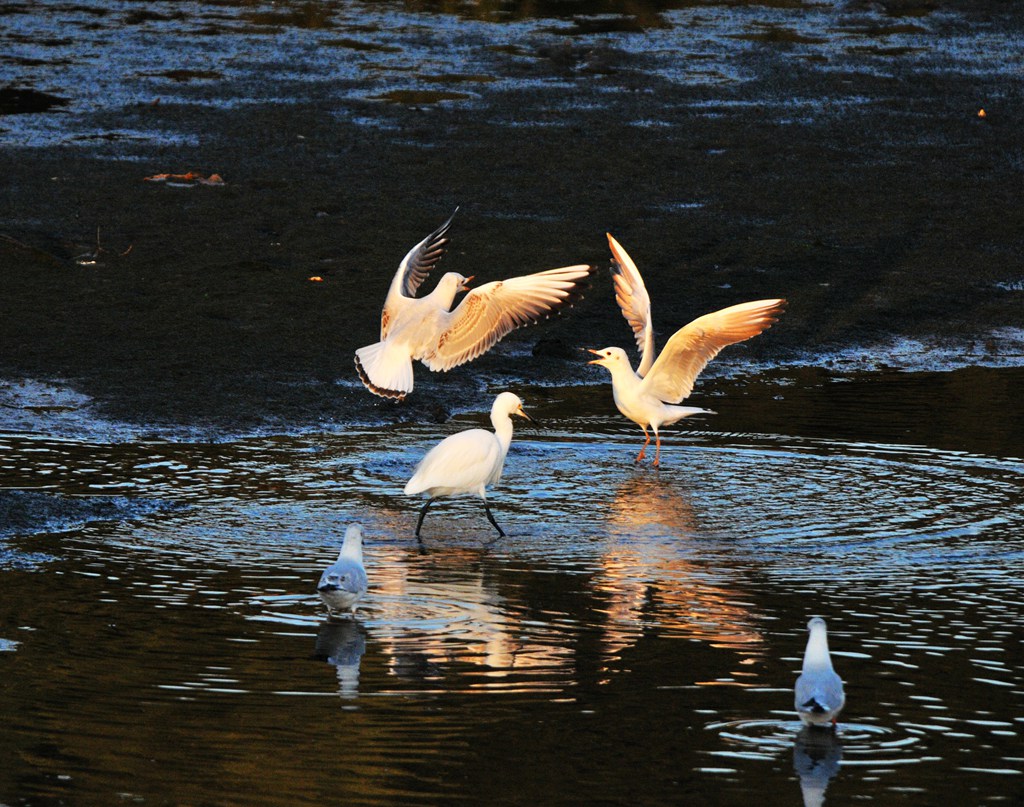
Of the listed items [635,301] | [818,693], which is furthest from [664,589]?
[635,301]

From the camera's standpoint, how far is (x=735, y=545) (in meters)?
8.35

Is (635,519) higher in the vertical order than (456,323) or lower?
lower

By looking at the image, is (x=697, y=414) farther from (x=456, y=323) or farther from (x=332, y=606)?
(x=332, y=606)

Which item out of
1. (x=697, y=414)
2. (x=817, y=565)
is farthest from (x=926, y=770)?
(x=697, y=414)

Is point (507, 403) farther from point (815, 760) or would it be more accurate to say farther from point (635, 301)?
point (815, 760)

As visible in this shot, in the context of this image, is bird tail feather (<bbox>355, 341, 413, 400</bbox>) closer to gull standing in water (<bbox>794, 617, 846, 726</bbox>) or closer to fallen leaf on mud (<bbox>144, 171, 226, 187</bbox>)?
gull standing in water (<bbox>794, 617, 846, 726</bbox>)

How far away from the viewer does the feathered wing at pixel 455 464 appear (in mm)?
8758

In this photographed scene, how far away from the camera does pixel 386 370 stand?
10844 mm

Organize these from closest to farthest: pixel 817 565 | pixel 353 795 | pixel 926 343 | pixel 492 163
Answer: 1. pixel 353 795
2. pixel 817 565
3. pixel 926 343
4. pixel 492 163

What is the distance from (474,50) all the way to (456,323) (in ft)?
41.5

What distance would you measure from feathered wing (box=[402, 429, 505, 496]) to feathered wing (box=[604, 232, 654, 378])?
287 centimetres

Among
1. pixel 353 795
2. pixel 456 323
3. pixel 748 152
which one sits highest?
pixel 748 152

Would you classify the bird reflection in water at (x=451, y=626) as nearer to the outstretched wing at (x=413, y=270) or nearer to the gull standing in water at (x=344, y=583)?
the gull standing in water at (x=344, y=583)

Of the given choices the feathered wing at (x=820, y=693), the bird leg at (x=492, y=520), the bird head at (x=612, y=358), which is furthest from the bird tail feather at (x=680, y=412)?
the feathered wing at (x=820, y=693)
